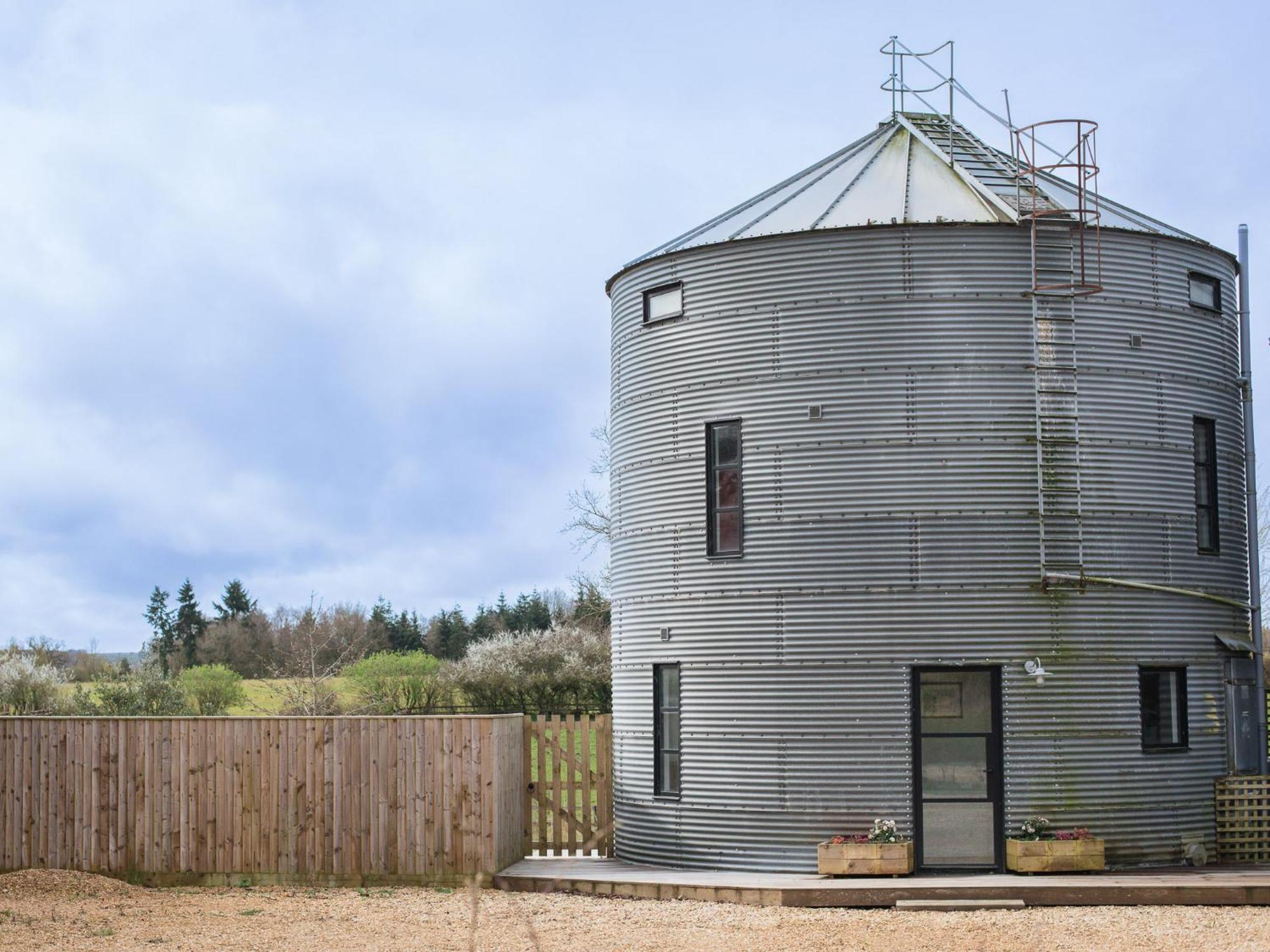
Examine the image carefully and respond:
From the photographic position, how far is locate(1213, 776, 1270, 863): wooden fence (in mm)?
16984

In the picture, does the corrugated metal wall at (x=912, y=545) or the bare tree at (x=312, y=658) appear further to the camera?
the bare tree at (x=312, y=658)

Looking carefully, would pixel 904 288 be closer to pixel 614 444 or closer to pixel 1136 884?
pixel 614 444

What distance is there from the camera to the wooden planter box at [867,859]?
15602 mm

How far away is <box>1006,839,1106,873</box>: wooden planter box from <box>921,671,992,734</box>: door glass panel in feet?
4.31

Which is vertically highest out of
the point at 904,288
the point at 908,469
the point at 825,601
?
the point at 904,288

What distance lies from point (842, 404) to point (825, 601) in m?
2.16

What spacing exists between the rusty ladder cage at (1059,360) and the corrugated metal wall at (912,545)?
134 mm

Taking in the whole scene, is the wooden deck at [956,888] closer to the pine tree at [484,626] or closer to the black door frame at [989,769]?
the black door frame at [989,769]

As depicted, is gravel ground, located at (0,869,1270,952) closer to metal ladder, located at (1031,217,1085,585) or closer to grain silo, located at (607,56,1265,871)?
grain silo, located at (607,56,1265,871)

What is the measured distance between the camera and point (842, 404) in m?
16.5

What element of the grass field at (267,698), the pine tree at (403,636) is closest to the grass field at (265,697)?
the grass field at (267,698)

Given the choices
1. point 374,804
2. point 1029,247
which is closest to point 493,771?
point 374,804

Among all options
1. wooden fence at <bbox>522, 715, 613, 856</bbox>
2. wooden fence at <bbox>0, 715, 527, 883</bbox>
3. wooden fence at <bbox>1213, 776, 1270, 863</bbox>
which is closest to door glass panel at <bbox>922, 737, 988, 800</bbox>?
wooden fence at <bbox>1213, 776, 1270, 863</bbox>

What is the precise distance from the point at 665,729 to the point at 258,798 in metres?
4.81
